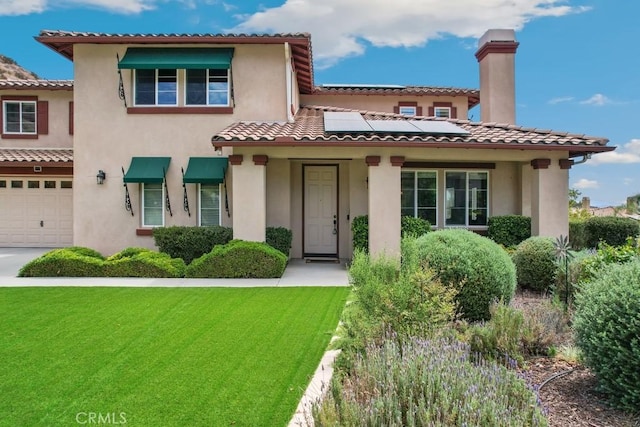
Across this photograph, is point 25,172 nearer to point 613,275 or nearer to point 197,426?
point 197,426

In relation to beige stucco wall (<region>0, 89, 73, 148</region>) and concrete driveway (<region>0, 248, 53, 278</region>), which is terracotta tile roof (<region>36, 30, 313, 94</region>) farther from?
concrete driveway (<region>0, 248, 53, 278</region>)

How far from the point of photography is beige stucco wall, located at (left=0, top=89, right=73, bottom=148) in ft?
63.6

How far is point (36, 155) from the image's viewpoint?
59.7 ft

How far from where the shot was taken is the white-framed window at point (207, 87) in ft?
49.1

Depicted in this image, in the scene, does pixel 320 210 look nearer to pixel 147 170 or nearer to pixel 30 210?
pixel 147 170

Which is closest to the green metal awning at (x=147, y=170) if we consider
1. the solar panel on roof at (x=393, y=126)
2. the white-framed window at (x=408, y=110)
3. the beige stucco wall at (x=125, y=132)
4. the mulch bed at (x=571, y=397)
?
the beige stucco wall at (x=125, y=132)

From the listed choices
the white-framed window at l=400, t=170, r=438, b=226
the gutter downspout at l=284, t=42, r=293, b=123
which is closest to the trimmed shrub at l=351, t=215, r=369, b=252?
the white-framed window at l=400, t=170, r=438, b=226

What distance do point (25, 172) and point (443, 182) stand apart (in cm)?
1707

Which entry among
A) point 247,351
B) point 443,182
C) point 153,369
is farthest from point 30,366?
point 443,182

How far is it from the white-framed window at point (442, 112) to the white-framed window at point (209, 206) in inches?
475

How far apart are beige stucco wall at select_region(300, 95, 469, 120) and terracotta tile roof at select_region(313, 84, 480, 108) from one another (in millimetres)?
289

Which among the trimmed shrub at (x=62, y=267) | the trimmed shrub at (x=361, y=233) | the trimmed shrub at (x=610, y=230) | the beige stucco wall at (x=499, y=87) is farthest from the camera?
the beige stucco wall at (x=499, y=87)

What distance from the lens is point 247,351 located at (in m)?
6.23

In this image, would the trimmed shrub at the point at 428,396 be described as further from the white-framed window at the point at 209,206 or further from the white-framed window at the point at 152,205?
the white-framed window at the point at 152,205
